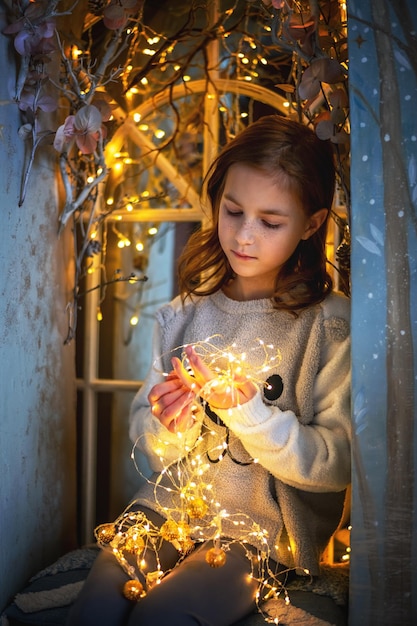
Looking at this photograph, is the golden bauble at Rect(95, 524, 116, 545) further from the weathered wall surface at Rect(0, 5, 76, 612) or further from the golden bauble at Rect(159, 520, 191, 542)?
the weathered wall surface at Rect(0, 5, 76, 612)

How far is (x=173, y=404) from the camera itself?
1608mm

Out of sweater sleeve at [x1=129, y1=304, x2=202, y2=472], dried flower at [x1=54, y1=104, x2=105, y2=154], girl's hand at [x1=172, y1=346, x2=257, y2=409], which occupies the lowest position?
sweater sleeve at [x1=129, y1=304, x2=202, y2=472]

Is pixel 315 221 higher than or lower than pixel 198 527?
higher

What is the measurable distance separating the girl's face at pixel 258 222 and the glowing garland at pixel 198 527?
0.20 metres

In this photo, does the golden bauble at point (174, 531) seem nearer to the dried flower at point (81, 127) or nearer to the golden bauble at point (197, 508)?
the golden bauble at point (197, 508)

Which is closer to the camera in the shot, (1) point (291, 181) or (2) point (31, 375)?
(1) point (291, 181)

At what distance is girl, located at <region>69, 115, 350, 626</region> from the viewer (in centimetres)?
155

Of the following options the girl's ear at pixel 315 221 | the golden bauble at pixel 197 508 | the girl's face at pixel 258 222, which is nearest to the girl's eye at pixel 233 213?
the girl's face at pixel 258 222

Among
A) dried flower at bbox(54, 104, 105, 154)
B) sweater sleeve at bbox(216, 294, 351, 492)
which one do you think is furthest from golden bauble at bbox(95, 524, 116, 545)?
dried flower at bbox(54, 104, 105, 154)

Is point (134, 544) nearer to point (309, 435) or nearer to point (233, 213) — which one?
point (309, 435)

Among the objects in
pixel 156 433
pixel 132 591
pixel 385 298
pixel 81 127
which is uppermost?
pixel 81 127

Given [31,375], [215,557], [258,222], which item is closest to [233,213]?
[258,222]

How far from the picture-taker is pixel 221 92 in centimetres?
228

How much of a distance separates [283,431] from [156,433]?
1.14 feet
